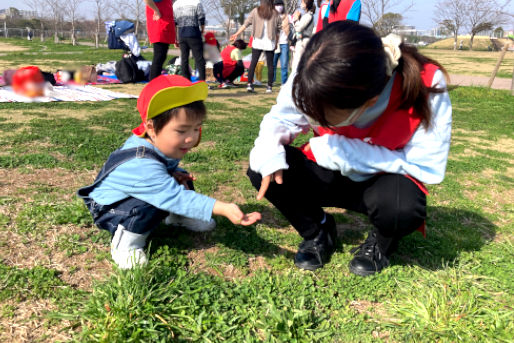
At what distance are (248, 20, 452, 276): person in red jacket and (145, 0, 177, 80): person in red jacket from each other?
4.51m

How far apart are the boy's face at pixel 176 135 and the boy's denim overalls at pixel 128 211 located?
0.06 meters

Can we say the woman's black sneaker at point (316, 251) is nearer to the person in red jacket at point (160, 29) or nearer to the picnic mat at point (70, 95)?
the person in red jacket at point (160, 29)

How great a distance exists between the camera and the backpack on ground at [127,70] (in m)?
8.16

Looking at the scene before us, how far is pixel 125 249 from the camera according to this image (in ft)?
6.03

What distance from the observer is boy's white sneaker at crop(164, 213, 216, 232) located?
2.22 meters

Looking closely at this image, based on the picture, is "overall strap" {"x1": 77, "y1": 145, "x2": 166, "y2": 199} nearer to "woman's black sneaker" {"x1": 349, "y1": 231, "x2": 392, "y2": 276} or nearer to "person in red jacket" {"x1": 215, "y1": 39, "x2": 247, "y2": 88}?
"woman's black sneaker" {"x1": 349, "y1": 231, "x2": 392, "y2": 276}

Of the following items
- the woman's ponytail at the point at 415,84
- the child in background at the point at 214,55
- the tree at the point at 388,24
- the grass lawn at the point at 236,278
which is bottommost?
the grass lawn at the point at 236,278

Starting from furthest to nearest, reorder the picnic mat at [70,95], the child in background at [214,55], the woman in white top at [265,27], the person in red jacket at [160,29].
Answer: the child in background at [214,55]
the woman in white top at [265,27]
the person in red jacket at [160,29]
the picnic mat at [70,95]

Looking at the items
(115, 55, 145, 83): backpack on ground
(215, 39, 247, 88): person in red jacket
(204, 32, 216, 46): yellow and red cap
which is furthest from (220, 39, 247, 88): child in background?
(115, 55, 145, 83): backpack on ground

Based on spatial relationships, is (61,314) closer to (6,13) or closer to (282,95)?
(282,95)

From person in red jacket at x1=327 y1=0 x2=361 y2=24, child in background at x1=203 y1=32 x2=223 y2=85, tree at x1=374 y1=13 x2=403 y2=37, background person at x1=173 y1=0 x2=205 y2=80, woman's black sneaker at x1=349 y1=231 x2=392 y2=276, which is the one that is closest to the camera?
woman's black sneaker at x1=349 y1=231 x2=392 y2=276

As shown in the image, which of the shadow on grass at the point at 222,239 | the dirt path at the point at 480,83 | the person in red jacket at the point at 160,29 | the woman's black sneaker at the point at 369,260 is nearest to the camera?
the woman's black sneaker at the point at 369,260

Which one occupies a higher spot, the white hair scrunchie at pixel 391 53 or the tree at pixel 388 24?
the tree at pixel 388 24

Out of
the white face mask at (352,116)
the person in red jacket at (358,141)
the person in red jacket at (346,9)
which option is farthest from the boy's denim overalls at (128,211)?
the person in red jacket at (346,9)
